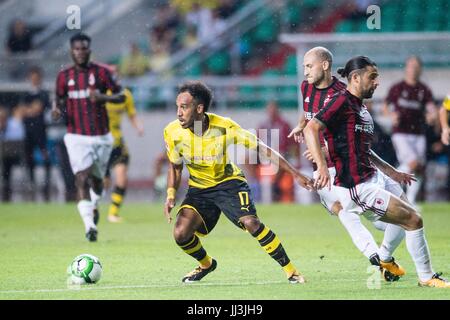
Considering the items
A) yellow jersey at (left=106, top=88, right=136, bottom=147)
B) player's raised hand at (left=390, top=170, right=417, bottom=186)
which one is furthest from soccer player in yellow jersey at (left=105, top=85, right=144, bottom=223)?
player's raised hand at (left=390, top=170, right=417, bottom=186)

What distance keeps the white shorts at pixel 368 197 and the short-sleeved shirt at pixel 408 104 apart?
319 inches

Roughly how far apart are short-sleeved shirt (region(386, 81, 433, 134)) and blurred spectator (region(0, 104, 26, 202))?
7.59 metres

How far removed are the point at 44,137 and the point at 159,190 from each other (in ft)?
8.01

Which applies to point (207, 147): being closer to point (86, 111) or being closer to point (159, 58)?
point (86, 111)

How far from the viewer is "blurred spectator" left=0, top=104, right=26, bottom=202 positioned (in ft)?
67.7

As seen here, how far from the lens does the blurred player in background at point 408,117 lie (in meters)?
16.7

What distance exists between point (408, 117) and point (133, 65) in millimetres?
7787

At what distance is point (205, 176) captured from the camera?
9.09m

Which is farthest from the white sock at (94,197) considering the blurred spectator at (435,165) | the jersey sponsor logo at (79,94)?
the blurred spectator at (435,165)

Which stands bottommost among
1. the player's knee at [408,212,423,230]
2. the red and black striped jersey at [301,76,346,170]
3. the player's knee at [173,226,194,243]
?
the player's knee at [173,226,194,243]

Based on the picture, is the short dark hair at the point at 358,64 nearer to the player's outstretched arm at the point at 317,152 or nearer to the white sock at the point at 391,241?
the player's outstretched arm at the point at 317,152

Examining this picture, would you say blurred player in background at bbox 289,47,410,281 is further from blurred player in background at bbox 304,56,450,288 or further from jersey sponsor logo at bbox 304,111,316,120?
blurred player in background at bbox 304,56,450,288

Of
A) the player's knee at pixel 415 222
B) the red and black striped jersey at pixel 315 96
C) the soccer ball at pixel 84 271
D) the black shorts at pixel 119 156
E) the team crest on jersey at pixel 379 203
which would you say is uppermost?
the red and black striped jersey at pixel 315 96
